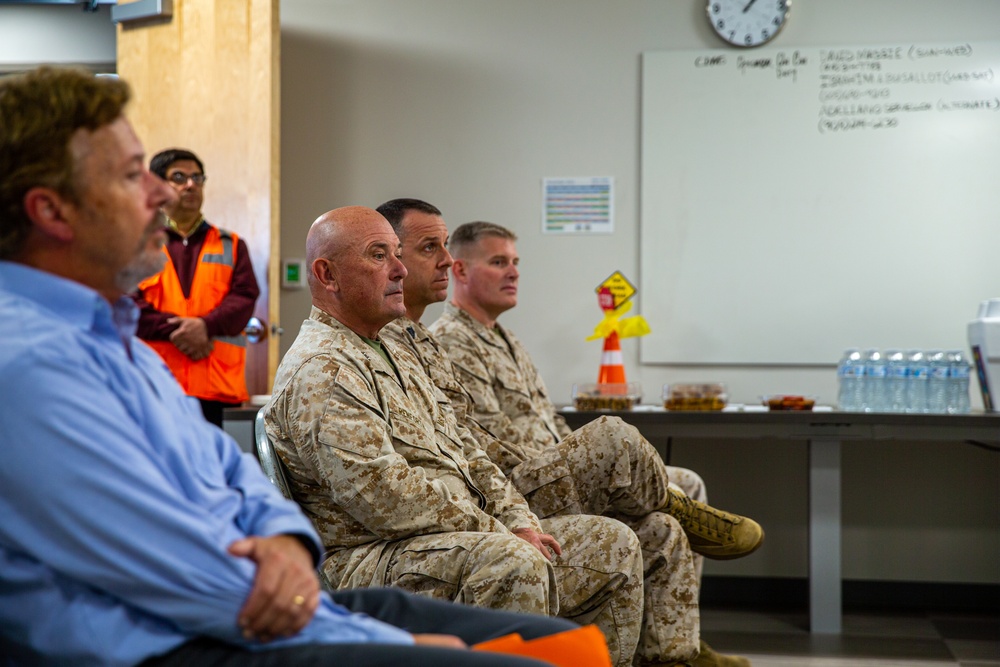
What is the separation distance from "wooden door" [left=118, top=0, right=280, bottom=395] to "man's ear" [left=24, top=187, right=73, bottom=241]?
9.01ft

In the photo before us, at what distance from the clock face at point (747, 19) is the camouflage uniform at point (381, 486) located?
Result: 2.66 m

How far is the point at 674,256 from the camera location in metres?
4.12

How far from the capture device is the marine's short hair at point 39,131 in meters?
1.02

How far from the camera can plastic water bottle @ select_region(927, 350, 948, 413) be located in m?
3.53

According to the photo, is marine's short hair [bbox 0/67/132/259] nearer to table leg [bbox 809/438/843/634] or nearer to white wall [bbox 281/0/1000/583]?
table leg [bbox 809/438/843/634]

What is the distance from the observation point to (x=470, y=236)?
127 inches

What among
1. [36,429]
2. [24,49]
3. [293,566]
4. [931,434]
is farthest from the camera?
[24,49]

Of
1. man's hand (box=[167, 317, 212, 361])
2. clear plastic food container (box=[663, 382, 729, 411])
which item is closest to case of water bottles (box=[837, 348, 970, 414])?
clear plastic food container (box=[663, 382, 729, 411])

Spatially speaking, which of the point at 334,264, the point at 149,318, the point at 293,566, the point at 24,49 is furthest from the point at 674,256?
the point at 24,49

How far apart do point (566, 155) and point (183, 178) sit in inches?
62.3

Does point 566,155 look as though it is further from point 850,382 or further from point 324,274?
point 324,274

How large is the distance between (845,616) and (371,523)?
261cm

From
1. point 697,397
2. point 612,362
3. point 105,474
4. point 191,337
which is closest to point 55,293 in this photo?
point 105,474

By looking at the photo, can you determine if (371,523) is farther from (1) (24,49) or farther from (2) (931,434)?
(1) (24,49)
